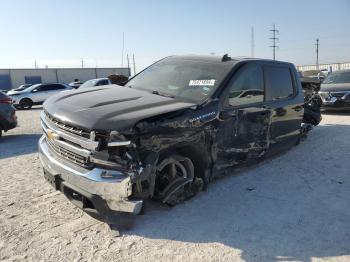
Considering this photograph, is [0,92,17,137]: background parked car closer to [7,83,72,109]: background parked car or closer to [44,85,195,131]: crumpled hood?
[44,85,195,131]: crumpled hood

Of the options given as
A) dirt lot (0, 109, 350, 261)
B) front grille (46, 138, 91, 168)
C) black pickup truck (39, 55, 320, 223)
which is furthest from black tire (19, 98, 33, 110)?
front grille (46, 138, 91, 168)

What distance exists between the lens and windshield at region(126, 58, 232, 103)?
4988 millimetres

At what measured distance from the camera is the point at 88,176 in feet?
12.4

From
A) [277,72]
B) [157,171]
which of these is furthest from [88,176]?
[277,72]

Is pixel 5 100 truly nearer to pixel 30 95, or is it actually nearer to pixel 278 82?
pixel 278 82

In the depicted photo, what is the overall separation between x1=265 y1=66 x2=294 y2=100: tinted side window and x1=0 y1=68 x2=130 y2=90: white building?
172 feet

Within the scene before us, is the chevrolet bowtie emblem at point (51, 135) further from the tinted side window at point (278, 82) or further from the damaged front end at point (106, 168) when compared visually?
the tinted side window at point (278, 82)

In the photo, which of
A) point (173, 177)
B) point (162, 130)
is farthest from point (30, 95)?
point (162, 130)

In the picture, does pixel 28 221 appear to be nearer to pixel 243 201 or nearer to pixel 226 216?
pixel 226 216

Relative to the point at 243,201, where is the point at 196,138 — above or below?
above

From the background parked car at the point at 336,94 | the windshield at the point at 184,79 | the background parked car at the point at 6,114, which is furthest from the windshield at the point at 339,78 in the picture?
the background parked car at the point at 6,114

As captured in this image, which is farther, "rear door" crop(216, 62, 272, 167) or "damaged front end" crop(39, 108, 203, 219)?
"rear door" crop(216, 62, 272, 167)

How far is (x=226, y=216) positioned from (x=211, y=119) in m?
1.18

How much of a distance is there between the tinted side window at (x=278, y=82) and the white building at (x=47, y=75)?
52421mm
